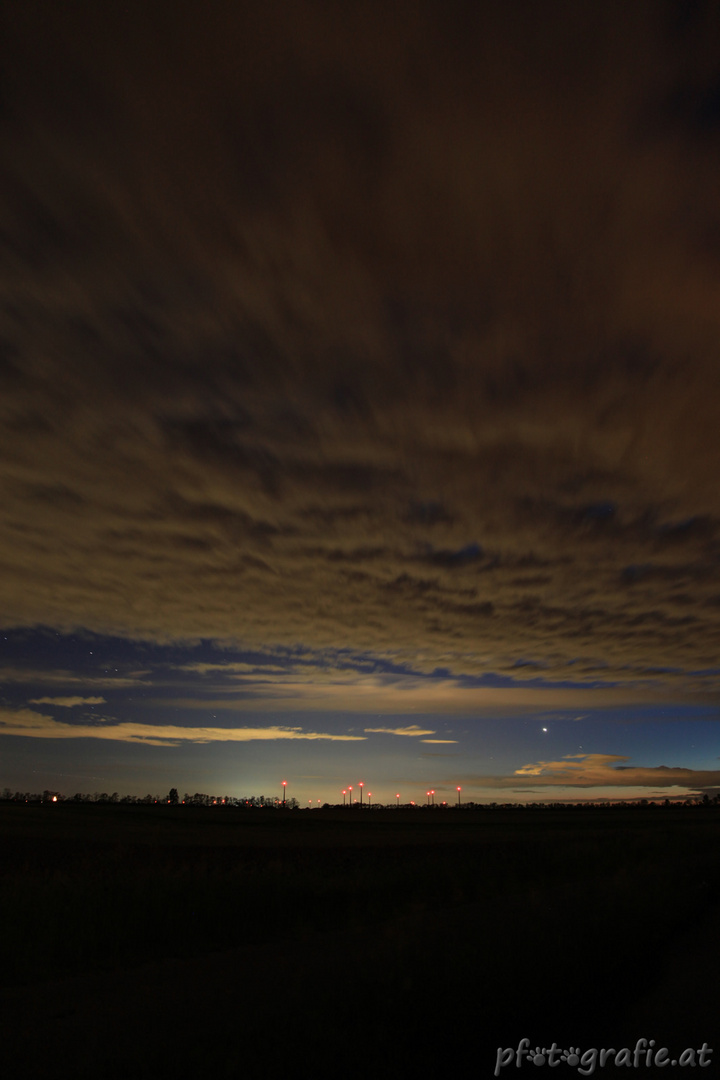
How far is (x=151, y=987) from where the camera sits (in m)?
9.15

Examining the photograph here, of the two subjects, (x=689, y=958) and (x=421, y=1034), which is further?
(x=689, y=958)

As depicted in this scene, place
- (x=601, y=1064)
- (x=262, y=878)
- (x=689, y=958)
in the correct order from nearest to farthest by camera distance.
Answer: (x=601, y=1064) → (x=689, y=958) → (x=262, y=878)

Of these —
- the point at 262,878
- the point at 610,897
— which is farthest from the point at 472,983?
the point at 262,878

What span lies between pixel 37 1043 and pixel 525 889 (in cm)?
1613

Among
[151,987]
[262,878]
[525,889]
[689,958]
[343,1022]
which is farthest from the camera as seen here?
[525,889]

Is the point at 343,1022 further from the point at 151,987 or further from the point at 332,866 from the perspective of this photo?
the point at 332,866

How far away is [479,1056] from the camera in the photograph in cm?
675

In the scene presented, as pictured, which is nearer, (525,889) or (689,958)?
(689,958)

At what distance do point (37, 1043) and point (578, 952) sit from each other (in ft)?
24.8

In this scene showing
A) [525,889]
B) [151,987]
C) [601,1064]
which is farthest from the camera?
[525,889]

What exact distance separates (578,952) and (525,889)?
10.7 metres

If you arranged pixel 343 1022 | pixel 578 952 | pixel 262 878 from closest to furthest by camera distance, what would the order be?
1. pixel 343 1022
2. pixel 578 952
3. pixel 262 878

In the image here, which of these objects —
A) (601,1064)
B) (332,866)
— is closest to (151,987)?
(601,1064)

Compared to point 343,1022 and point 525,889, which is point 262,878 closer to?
point 525,889
